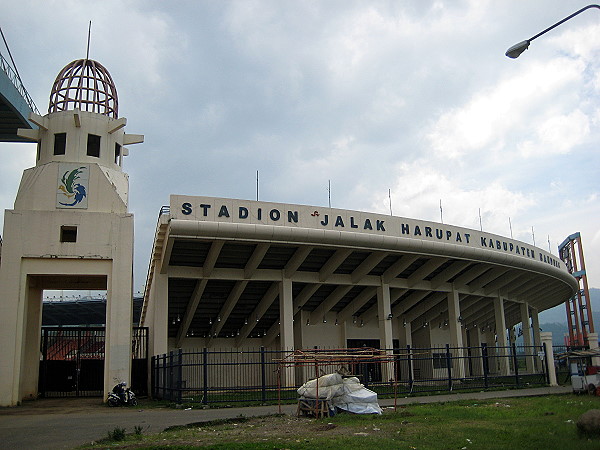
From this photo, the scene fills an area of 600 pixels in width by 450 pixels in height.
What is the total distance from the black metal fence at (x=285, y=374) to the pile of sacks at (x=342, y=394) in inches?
21.7

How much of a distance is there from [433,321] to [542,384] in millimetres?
15276

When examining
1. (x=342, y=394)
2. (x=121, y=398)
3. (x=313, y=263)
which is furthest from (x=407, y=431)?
(x=313, y=263)

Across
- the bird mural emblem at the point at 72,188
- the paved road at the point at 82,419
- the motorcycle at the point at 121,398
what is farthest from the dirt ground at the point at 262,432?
the bird mural emblem at the point at 72,188

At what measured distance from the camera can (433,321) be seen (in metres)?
43.6

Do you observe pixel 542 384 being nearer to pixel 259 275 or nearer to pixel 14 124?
pixel 259 275

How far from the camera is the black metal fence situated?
22344 mm

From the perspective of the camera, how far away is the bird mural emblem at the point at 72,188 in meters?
27.0

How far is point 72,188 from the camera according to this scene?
2720cm

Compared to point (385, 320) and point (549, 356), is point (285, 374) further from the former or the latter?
point (549, 356)

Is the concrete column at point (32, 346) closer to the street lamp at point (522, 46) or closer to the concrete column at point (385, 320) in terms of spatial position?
the concrete column at point (385, 320)

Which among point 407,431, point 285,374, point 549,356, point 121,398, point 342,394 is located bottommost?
point 407,431

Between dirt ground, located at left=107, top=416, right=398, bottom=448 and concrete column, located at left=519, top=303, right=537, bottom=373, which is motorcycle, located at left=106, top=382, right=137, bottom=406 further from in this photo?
concrete column, located at left=519, top=303, right=537, bottom=373

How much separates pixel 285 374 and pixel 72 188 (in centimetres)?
1433

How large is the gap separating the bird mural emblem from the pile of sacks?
15487mm
